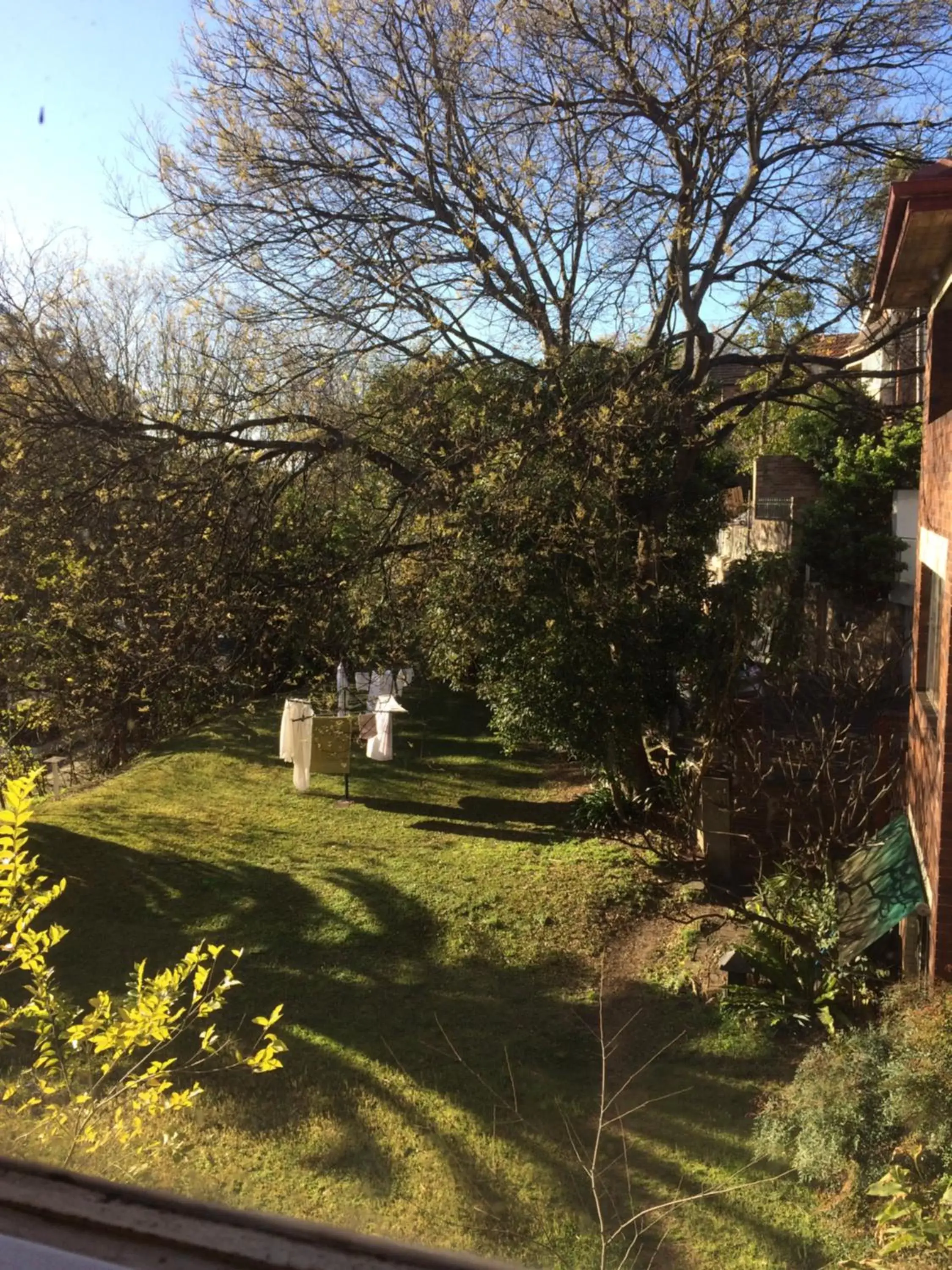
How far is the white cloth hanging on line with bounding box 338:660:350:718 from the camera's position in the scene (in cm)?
1038

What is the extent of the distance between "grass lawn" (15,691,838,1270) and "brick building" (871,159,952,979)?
1.56 meters

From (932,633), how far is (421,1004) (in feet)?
15.4

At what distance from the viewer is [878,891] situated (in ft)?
21.1

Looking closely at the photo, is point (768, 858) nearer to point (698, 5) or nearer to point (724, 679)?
point (724, 679)

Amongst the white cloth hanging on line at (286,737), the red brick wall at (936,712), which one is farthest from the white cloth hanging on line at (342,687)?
the red brick wall at (936,712)

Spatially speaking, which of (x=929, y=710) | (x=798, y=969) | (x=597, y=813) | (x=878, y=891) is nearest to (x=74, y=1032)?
(x=798, y=969)

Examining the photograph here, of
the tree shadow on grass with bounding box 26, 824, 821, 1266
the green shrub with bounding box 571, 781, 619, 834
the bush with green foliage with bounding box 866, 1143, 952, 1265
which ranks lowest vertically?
the tree shadow on grass with bounding box 26, 824, 821, 1266

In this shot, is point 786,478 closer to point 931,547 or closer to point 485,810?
point 485,810

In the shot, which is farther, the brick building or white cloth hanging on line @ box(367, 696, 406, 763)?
white cloth hanging on line @ box(367, 696, 406, 763)

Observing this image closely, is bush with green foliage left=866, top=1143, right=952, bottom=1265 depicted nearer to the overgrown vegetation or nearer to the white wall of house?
the overgrown vegetation

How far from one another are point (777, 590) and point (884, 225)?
6.17 meters

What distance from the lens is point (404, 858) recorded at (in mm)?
10133

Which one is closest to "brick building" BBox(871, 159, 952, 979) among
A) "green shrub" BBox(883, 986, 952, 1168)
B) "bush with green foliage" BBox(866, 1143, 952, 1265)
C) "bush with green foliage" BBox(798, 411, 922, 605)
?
"green shrub" BBox(883, 986, 952, 1168)

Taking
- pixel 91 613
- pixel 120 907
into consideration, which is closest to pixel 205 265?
pixel 91 613
